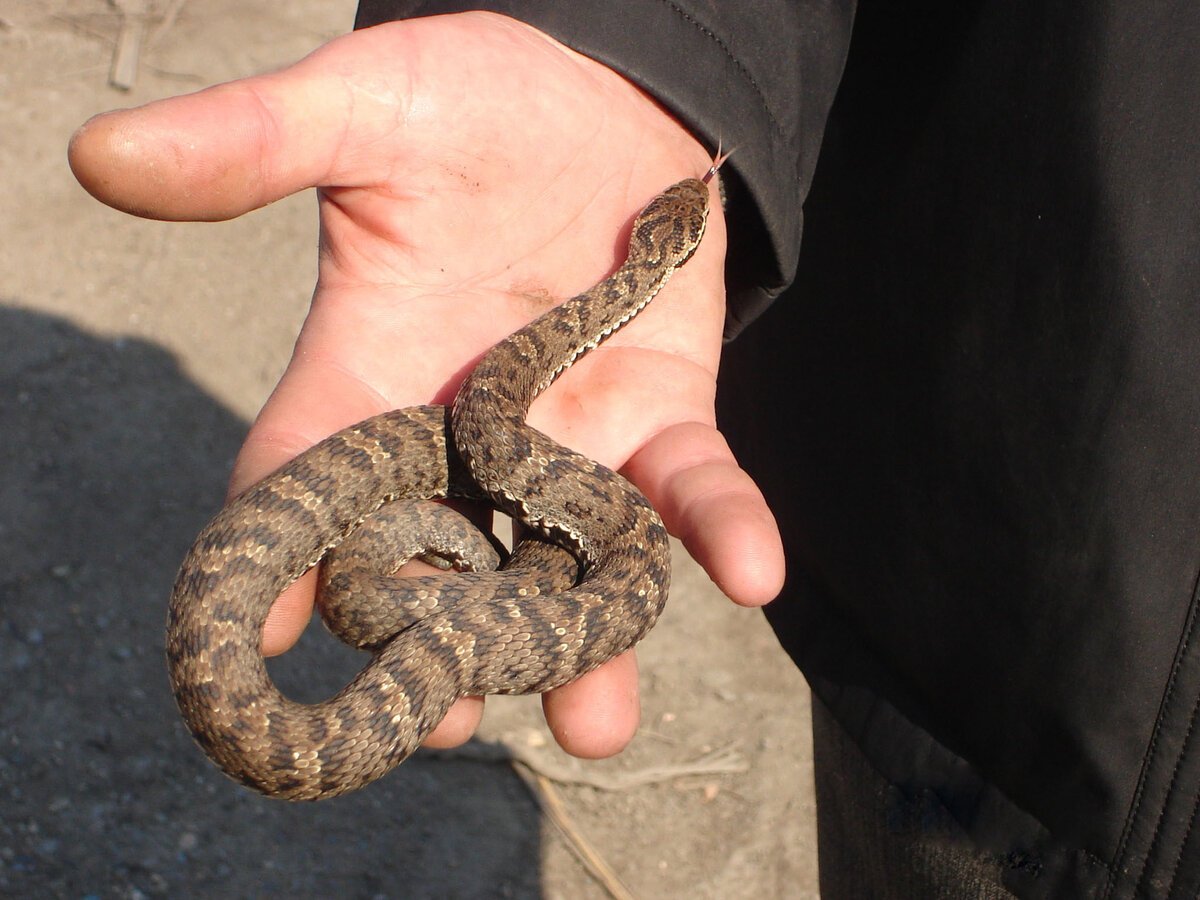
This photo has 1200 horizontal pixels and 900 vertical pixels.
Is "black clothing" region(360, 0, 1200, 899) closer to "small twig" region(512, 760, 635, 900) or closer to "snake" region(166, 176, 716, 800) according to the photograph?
"snake" region(166, 176, 716, 800)

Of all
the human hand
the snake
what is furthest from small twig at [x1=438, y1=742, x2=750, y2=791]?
the human hand

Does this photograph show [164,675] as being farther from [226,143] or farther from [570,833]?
[226,143]

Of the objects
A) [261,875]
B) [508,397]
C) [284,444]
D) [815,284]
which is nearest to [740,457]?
[815,284]

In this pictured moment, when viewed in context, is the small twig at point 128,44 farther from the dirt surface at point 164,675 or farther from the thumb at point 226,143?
the thumb at point 226,143

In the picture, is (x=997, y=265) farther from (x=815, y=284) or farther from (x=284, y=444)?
(x=284, y=444)

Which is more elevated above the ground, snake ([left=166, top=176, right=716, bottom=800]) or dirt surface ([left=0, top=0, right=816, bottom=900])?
snake ([left=166, top=176, right=716, bottom=800])

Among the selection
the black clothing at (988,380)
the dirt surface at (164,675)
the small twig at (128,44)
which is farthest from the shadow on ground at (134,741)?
the small twig at (128,44)
